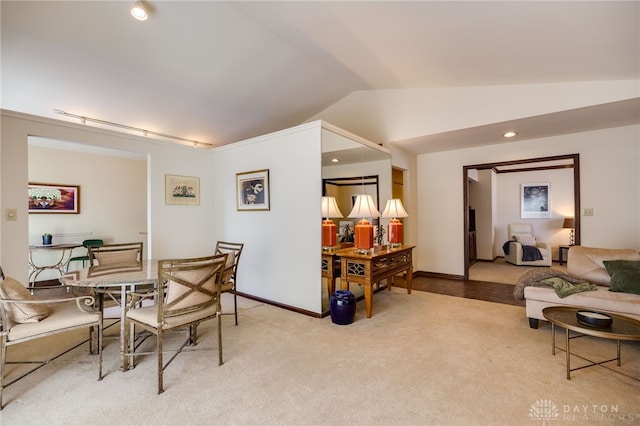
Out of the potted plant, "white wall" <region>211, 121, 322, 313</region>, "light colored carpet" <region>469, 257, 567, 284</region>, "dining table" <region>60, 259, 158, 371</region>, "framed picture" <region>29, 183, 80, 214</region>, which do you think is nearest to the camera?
"dining table" <region>60, 259, 158, 371</region>

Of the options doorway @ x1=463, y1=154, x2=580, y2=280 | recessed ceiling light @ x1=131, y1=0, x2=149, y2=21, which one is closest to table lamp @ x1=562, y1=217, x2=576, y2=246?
doorway @ x1=463, y1=154, x2=580, y2=280

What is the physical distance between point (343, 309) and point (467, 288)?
2622 mm

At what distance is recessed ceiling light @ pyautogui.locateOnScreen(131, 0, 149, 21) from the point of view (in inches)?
101

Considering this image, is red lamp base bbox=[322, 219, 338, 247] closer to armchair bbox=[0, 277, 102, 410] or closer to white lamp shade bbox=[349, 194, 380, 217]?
white lamp shade bbox=[349, 194, 380, 217]

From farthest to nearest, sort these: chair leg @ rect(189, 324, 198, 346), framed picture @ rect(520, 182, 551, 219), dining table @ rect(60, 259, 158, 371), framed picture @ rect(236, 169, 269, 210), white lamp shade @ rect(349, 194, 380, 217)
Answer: framed picture @ rect(520, 182, 551, 219) < framed picture @ rect(236, 169, 269, 210) < white lamp shade @ rect(349, 194, 380, 217) < chair leg @ rect(189, 324, 198, 346) < dining table @ rect(60, 259, 158, 371)

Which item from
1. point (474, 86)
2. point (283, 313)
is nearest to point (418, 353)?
point (283, 313)

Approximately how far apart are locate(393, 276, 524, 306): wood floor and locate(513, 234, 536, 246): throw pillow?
2.56m

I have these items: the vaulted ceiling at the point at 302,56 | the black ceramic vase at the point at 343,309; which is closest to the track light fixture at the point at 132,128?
the vaulted ceiling at the point at 302,56

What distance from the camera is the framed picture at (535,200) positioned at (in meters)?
7.14

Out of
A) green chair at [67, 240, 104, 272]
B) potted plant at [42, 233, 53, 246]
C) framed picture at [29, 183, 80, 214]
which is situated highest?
framed picture at [29, 183, 80, 214]

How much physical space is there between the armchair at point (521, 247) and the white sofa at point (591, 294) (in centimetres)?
335

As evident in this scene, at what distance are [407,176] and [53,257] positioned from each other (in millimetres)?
6601

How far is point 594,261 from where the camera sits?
10.4 feet

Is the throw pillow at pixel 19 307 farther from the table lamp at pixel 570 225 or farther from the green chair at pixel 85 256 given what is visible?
the table lamp at pixel 570 225
